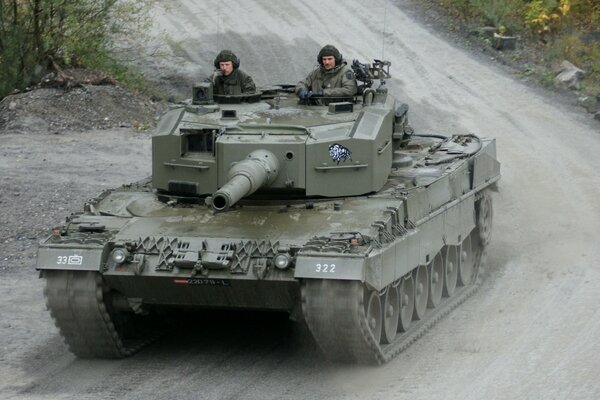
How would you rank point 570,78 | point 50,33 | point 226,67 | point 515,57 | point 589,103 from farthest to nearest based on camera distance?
1. point 515,57
2. point 570,78
3. point 589,103
4. point 50,33
5. point 226,67

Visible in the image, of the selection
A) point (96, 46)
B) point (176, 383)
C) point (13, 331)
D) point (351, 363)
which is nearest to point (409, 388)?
point (351, 363)

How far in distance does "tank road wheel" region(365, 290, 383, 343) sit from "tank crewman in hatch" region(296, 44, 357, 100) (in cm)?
338

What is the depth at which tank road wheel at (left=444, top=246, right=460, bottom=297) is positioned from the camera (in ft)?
58.4

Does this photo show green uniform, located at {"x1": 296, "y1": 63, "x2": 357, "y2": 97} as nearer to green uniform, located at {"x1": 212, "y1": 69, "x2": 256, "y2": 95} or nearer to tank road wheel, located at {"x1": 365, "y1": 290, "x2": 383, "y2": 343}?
green uniform, located at {"x1": 212, "y1": 69, "x2": 256, "y2": 95}

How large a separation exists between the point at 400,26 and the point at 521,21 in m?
2.98

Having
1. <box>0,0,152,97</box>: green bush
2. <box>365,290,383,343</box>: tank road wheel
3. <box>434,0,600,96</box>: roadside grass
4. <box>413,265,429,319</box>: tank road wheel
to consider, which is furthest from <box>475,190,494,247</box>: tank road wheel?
<box>434,0,600,96</box>: roadside grass

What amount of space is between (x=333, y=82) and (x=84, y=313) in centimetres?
495

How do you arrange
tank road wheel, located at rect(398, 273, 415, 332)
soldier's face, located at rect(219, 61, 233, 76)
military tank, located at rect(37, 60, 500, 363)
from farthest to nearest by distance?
soldier's face, located at rect(219, 61, 233, 76), tank road wheel, located at rect(398, 273, 415, 332), military tank, located at rect(37, 60, 500, 363)

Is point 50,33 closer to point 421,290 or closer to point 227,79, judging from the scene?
point 227,79

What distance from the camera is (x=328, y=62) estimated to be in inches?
683

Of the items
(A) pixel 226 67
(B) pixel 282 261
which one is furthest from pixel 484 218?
(B) pixel 282 261

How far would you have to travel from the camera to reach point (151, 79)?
2994cm

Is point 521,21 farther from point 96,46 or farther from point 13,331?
point 13,331

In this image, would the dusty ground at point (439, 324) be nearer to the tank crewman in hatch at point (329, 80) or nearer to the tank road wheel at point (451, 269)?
the tank road wheel at point (451, 269)
